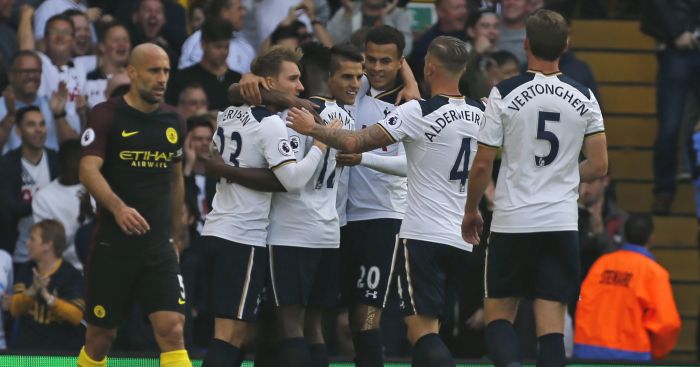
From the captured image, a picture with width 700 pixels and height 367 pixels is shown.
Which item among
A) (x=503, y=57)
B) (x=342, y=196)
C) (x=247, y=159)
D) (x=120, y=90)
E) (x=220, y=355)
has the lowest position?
(x=220, y=355)

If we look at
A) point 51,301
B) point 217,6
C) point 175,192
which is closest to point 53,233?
point 51,301

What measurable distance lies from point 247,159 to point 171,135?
0.71m

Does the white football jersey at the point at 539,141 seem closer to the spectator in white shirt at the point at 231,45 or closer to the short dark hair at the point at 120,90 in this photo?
the short dark hair at the point at 120,90

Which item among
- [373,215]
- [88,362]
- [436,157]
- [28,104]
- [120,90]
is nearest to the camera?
[436,157]

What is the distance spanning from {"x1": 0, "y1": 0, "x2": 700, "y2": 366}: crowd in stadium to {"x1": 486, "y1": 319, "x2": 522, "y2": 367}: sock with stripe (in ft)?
6.60

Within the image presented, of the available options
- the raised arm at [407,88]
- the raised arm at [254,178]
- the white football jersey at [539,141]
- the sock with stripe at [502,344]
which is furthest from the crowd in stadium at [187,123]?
the sock with stripe at [502,344]

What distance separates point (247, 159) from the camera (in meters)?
8.91

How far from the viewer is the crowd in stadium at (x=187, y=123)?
11.9 m

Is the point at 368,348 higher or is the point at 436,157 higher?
the point at 436,157

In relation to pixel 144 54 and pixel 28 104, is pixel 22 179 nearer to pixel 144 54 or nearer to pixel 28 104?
pixel 28 104

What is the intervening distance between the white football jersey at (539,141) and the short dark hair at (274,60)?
129cm

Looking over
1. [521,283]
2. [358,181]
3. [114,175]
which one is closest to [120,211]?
[114,175]

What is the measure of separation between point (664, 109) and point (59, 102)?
18.3 feet

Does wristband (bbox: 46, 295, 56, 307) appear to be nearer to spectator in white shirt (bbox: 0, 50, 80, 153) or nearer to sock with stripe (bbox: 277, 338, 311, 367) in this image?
spectator in white shirt (bbox: 0, 50, 80, 153)
